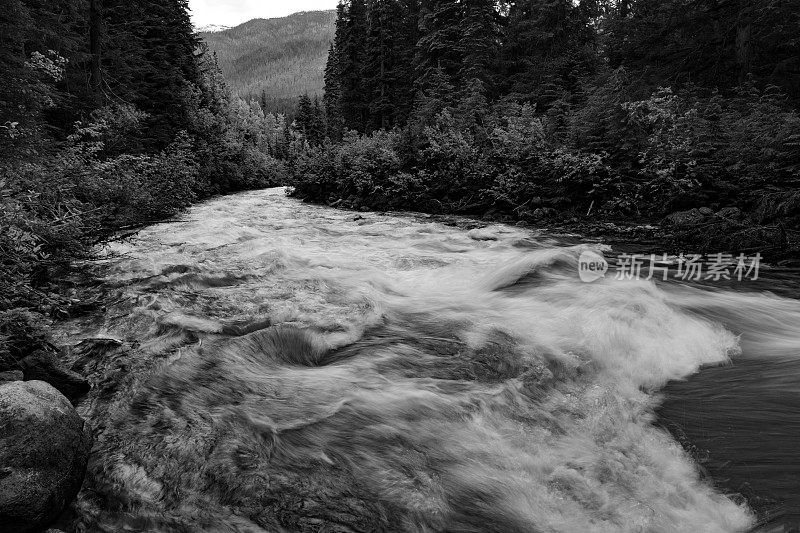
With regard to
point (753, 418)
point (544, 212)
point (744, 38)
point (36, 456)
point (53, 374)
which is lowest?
point (53, 374)

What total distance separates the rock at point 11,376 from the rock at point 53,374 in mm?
115

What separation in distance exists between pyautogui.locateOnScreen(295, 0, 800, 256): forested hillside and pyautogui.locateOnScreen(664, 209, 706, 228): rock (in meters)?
0.04

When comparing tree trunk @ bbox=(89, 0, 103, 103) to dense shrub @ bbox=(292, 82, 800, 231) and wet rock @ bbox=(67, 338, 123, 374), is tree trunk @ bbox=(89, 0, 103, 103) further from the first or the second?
wet rock @ bbox=(67, 338, 123, 374)

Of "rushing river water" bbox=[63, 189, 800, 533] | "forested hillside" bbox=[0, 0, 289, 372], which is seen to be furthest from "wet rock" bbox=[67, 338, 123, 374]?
"forested hillside" bbox=[0, 0, 289, 372]

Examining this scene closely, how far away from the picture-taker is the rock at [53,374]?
3121 mm

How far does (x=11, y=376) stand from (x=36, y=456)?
3.51 ft

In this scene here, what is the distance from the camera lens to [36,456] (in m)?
2.17

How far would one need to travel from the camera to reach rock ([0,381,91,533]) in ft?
6.73

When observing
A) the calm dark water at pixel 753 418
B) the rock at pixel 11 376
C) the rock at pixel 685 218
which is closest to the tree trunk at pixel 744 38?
the rock at pixel 685 218

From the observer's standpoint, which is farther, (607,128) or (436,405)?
(607,128)

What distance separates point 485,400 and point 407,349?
1126mm

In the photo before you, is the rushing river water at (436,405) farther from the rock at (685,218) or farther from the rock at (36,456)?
the rock at (685,218)

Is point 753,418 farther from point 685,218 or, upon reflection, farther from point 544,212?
point 544,212

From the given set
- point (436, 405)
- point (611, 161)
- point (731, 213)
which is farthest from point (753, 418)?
point (611, 161)
